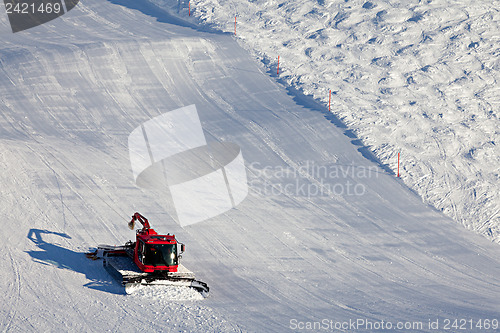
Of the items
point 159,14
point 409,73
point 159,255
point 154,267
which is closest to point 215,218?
point 159,255

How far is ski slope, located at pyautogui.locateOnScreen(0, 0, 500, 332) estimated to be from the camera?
1363cm

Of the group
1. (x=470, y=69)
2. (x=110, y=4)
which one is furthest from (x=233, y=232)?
(x=110, y=4)

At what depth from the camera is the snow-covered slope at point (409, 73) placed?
22.6 m

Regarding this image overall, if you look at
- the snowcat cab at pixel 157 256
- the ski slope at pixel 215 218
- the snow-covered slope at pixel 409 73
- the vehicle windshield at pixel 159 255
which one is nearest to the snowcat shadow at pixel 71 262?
the ski slope at pixel 215 218

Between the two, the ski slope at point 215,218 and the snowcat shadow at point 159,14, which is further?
the snowcat shadow at point 159,14

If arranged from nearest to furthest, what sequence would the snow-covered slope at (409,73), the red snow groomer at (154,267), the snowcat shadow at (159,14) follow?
1. the red snow groomer at (154,267)
2. the snow-covered slope at (409,73)
3. the snowcat shadow at (159,14)

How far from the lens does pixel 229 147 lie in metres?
24.2

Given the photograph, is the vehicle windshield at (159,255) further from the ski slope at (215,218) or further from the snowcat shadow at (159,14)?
the snowcat shadow at (159,14)

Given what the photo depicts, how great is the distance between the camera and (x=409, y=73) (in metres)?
28.7

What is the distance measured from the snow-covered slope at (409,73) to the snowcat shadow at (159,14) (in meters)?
0.67

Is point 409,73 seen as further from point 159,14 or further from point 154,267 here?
point 154,267

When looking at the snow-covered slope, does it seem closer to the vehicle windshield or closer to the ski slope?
the ski slope

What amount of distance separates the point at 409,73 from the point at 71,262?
19481mm

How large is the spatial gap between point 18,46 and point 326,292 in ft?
73.2
